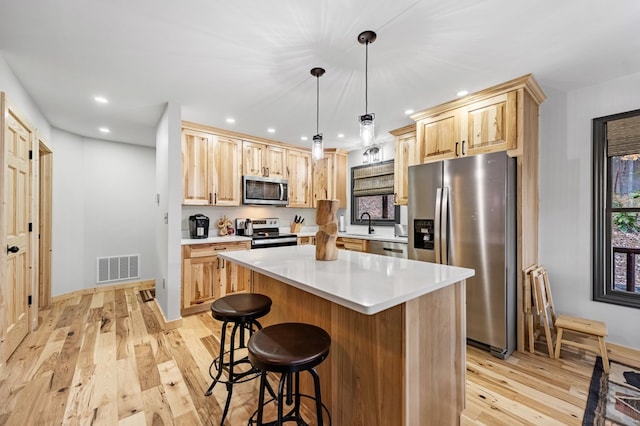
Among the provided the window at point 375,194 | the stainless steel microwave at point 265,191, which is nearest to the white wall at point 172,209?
the stainless steel microwave at point 265,191

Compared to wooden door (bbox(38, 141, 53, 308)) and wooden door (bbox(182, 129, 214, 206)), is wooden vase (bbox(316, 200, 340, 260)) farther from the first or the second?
wooden door (bbox(38, 141, 53, 308))

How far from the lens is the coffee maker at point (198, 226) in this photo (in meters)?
3.82

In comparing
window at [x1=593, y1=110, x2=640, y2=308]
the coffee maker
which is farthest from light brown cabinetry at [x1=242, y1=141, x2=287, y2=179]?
window at [x1=593, y1=110, x2=640, y2=308]

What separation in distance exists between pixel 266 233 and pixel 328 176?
156 centimetres

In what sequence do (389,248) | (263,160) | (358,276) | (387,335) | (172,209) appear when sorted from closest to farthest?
(387,335) < (358,276) < (172,209) < (389,248) < (263,160)

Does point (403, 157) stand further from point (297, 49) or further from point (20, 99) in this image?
point (20, 99)

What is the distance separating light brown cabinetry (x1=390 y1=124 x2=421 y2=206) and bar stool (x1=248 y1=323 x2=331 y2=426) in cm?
280

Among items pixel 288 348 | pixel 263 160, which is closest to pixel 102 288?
pixel 263 160

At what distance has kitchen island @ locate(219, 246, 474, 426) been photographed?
1258 mm

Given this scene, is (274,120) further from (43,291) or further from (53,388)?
(43,291)

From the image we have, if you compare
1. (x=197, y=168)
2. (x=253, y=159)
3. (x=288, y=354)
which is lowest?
(x=288, y=354)

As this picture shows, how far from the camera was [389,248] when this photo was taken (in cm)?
376

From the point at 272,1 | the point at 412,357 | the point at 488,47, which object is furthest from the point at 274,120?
the point at 412,357

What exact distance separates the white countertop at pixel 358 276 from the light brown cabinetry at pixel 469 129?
1.64m
